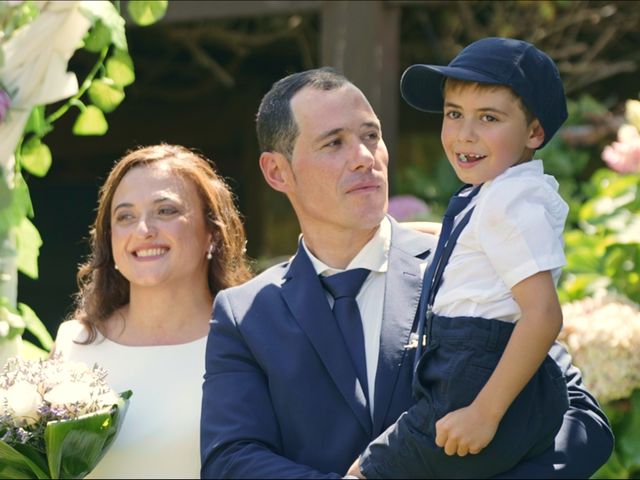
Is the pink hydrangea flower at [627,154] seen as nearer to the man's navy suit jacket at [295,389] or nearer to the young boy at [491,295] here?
the man's navy suit jacket at [295,389]

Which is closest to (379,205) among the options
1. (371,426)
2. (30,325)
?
(371,426)

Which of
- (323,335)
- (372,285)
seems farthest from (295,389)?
(372,285)

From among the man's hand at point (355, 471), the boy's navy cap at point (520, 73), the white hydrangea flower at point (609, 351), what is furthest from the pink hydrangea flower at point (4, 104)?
the white hydrangea flower at point (609, 351)

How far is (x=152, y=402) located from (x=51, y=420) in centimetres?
49

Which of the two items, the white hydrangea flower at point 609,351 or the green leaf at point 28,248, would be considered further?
the white hydrangea flower at point 609,351

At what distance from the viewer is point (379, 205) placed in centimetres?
296

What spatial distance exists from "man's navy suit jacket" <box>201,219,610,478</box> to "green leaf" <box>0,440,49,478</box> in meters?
0.47

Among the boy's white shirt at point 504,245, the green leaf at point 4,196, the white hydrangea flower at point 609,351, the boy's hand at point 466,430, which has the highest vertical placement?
the green leaf at point 4,196

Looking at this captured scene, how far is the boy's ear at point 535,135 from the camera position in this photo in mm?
2559

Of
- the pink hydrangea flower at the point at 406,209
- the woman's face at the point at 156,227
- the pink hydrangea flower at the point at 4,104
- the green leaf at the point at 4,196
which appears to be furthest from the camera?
the pink hydrangea flower at the point at 406,209

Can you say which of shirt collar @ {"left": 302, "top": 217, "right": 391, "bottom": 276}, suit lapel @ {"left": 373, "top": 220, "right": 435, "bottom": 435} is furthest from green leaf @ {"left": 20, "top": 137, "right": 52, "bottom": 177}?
suit lapel @ {"left": 373, "top": 220, "right": 435, "bottom": 435}

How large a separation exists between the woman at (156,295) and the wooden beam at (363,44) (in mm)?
1329

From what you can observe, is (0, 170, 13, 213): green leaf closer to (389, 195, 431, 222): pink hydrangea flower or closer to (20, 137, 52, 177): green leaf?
(20, 137, 52, 177): green leaf

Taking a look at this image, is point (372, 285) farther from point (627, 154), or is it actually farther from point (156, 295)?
point (627, 154)
